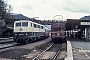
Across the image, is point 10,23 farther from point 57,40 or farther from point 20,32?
point 20,32

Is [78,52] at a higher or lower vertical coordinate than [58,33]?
lower

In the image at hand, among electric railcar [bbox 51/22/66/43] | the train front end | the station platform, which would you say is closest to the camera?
the station platform

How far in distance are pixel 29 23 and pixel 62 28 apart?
7.88 m

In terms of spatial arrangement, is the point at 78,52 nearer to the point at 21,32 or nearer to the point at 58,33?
the point at 21,32

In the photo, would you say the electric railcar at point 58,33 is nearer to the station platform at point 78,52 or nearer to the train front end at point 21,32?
the train front end at point 21,32

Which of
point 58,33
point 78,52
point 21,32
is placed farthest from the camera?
point 58,33

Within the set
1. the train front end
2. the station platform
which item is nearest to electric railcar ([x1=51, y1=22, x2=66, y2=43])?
the train front end

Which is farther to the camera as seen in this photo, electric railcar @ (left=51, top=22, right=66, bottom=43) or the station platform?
electric railcar @ (left=51, top=22, right=66, bottom=43)

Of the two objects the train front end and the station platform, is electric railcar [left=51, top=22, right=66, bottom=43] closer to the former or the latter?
the train front end

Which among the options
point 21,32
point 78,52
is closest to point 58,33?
point 21,32

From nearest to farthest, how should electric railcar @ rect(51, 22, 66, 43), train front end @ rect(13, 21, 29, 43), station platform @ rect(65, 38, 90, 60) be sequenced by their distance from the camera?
station platform @ rect(65, 38, 90, 60)
train front end @ rect(13, 21, 29, 43)
electric railcar @ rect(51, 22, 66, 43)

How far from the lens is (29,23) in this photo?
94.4ft

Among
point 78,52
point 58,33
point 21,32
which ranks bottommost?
point 78,52

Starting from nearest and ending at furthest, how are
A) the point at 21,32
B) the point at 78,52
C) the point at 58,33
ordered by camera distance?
the point at 78,52 < the point at 21,32 < the point at 58,33
